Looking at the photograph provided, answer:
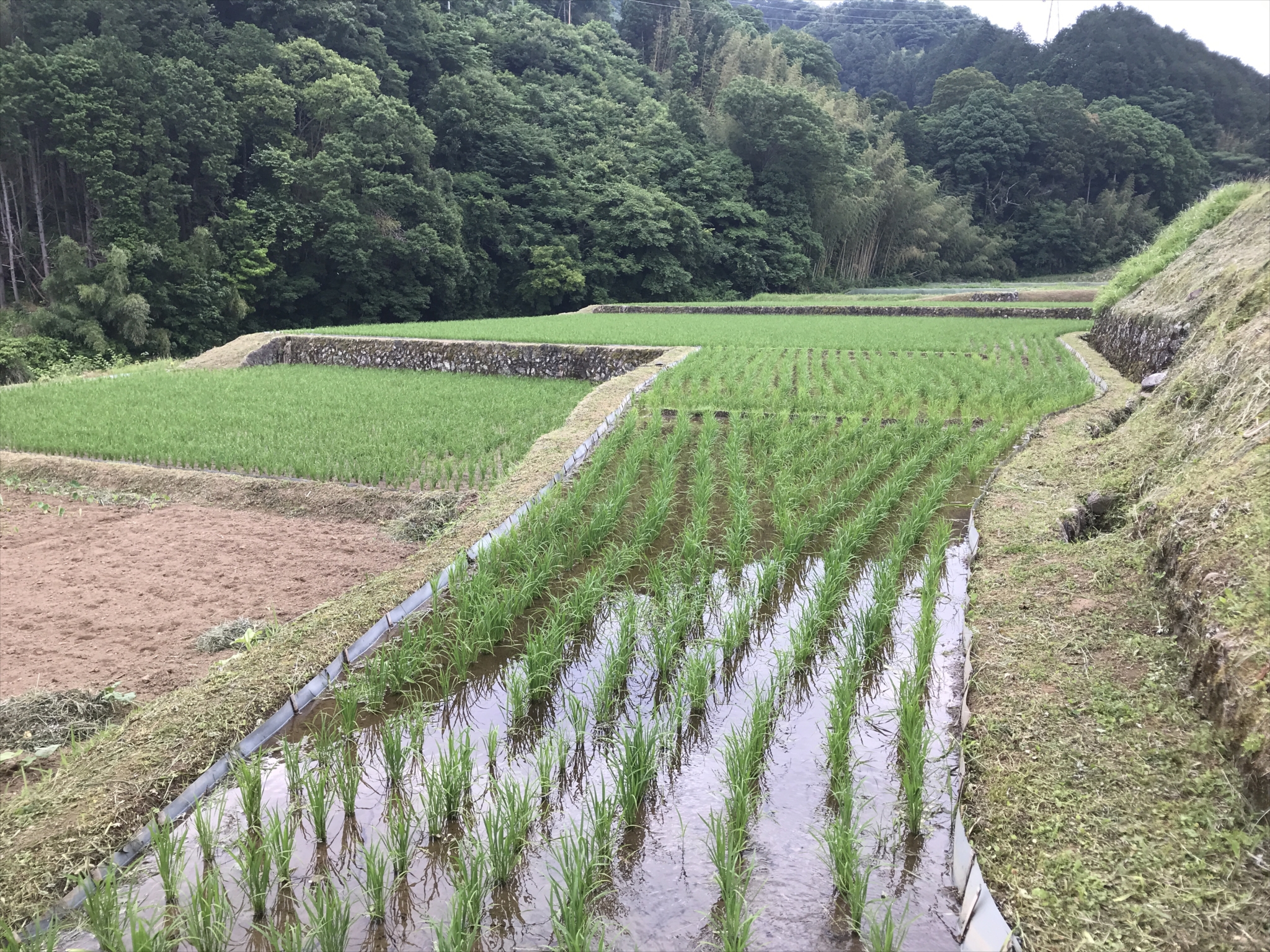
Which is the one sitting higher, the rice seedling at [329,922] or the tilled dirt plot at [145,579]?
the rice seedling at [329,922]

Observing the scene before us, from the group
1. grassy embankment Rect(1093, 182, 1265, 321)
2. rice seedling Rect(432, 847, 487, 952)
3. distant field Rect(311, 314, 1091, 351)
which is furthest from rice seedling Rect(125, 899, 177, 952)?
grassy embankment Rect(1093, 182, 1265, 321)

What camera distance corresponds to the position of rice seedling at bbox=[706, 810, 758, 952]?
2102mm

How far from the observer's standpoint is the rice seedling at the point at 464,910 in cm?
207

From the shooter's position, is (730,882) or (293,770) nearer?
(730,882)

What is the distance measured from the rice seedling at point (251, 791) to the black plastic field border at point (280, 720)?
135mm

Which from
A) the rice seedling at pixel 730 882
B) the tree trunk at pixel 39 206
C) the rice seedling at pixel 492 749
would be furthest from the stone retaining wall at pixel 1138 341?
the tree trunk at pixel 39 206

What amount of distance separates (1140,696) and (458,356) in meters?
12.8

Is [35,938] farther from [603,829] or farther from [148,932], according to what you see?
[603,829]

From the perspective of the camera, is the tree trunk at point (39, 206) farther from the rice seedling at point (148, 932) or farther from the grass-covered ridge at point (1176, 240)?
the grass-covered ridge at point (1176, 240)

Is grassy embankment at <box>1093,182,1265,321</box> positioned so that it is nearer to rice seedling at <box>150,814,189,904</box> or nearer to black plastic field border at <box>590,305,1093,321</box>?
black plastic field border at <box>590,305,1093,321</box>

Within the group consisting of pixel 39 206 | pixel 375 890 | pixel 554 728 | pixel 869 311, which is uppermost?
pixel 39 206

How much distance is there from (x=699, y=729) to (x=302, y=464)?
5.35 m

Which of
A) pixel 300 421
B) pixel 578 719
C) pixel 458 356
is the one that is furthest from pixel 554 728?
Result: pixel 458 356

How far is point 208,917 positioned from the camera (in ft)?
7.39
